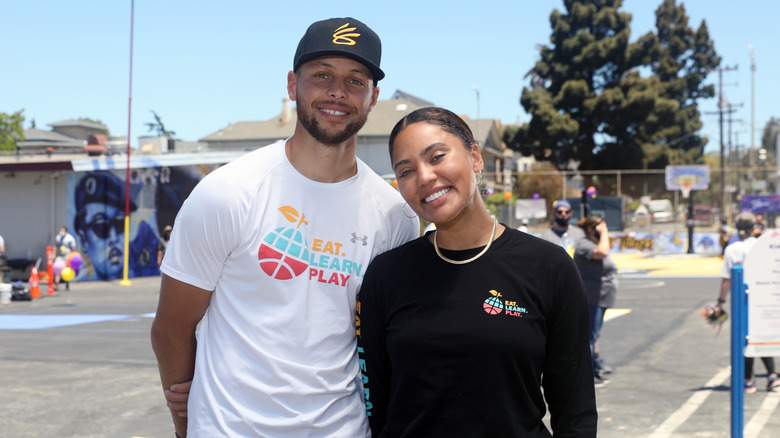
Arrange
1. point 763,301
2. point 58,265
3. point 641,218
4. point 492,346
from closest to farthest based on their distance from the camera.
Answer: point 492,346
point 763,301
point 58,265
point 641,218

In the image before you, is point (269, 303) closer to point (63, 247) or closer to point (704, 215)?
point (63, 247)

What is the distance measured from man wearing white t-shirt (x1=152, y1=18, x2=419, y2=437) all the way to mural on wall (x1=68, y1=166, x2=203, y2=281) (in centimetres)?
2442

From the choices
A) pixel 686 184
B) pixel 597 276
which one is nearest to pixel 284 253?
pixel 597 276

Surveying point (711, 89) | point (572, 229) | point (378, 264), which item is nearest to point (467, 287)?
point (378, 264)

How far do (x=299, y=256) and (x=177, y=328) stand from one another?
50 centimetres

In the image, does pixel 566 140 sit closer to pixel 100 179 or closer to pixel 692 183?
pixel 692 183

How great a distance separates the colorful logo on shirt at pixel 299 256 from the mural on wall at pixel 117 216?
2457cm

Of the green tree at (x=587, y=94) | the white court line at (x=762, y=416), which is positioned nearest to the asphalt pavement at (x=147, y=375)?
the white court line at (x=762, y=416)

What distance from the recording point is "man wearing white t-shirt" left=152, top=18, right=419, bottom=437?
2408mm

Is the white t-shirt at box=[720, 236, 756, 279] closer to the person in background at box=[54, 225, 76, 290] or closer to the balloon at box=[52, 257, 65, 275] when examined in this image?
the balloon at box=[52, 257, 65, 275]

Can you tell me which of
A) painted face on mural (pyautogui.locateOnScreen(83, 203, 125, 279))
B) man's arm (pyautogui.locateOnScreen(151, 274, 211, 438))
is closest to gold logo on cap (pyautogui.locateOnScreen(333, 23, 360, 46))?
man's arm (pyautogui.locateOnScreen(151, 274, 211, 438))

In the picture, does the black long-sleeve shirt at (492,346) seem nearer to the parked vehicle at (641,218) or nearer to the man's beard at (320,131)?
the man's beard at (320,131)

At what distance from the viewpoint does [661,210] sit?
33.8m

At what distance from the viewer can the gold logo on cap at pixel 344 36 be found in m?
2.58
